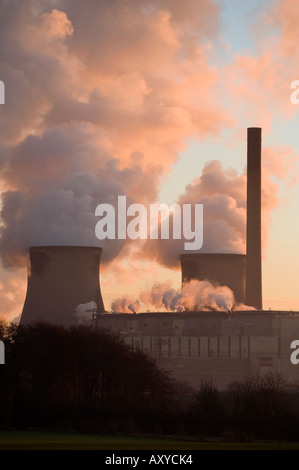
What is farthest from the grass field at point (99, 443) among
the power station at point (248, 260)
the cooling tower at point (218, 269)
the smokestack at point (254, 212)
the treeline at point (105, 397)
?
the smokestack at point (254, 212)

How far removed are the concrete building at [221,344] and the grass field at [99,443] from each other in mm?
33001

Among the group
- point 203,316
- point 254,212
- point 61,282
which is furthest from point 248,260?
point 61,282

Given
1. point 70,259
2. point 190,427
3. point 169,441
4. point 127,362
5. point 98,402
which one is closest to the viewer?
point 169,441

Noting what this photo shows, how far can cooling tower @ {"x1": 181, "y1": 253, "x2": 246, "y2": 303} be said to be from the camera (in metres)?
60.2

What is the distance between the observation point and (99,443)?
22359mm

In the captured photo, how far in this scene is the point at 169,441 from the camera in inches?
933

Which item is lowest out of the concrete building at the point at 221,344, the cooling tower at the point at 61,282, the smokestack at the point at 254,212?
the concrete building at the point at 221,344

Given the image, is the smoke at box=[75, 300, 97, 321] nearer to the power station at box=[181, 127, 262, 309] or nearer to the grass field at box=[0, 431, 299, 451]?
the power station at box=[181, 127, 262, 309]

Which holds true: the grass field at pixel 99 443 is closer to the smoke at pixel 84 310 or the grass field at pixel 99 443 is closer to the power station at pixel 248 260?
the smoke at pixel 84 310

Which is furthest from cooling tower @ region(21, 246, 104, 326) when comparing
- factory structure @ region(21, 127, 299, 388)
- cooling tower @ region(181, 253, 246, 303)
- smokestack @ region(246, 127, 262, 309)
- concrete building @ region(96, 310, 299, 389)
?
smokestack @ region(246, 127, 262, 309)

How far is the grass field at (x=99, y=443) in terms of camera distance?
2138 cm
